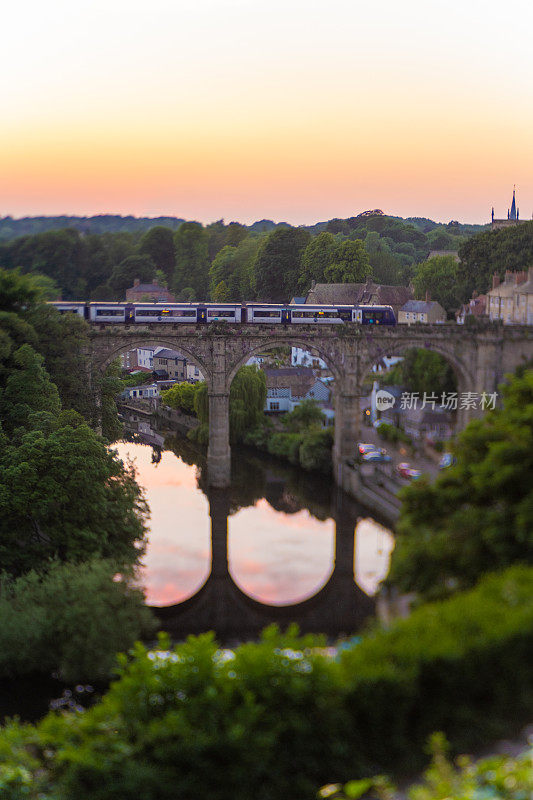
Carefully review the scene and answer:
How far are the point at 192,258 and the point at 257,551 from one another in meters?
74.9

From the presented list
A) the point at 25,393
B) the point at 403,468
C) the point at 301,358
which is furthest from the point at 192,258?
the point at 25,393

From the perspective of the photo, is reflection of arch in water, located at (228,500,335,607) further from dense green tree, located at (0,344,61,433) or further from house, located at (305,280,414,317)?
house, located at (305,280,414,317)

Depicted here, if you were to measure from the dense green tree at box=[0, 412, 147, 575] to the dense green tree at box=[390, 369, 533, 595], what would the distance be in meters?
11.1

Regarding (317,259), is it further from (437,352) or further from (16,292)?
(16,292)

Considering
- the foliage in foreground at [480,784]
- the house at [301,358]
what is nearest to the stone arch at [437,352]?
the house at [301,358]

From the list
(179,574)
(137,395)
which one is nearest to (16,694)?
(179,574)

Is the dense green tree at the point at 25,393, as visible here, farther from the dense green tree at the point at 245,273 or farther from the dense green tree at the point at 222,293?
the dense green tree at the point at 222,293

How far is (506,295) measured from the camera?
47.6 meters

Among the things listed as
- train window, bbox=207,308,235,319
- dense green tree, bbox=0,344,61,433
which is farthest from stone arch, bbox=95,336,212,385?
dense green tree, bbox=0,344,61,433

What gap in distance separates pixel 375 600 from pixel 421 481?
11281 mm

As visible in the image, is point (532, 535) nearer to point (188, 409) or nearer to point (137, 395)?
point (188, 409)

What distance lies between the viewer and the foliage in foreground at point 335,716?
9.41 metres

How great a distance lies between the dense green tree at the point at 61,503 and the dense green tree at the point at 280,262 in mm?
57349

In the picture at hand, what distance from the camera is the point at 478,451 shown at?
1470 cm
